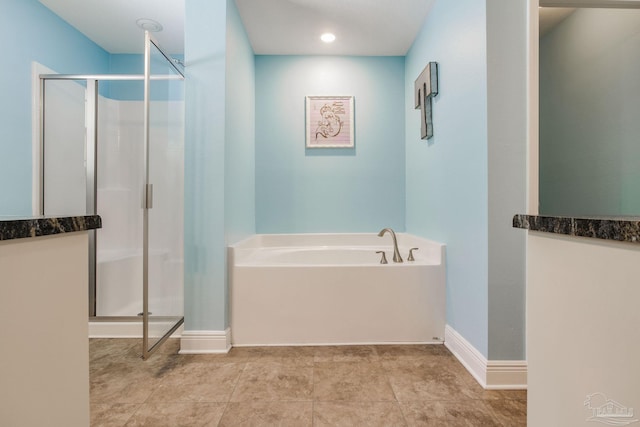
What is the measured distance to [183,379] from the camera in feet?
5.17

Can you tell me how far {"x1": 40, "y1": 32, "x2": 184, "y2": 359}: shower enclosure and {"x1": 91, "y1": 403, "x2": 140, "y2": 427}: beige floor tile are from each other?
0.25 metres

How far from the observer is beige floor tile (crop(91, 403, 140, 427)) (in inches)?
48.9

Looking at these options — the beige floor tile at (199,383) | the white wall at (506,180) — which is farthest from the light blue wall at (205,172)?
the white wall at (506,180)

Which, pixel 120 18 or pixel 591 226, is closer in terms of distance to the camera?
pixel 591 226

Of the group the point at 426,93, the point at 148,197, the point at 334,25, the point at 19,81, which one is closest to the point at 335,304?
the point at 148,197

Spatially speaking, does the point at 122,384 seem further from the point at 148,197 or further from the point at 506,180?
the point at 506,180

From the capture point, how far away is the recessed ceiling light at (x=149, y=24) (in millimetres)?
2463

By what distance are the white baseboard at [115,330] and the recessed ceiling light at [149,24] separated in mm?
2459

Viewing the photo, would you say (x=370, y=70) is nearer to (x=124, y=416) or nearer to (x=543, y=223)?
(x=543, y=223)

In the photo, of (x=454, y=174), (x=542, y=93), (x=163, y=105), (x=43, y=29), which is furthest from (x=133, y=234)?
(x=542, y=93)

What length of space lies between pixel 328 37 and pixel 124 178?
2.17 m

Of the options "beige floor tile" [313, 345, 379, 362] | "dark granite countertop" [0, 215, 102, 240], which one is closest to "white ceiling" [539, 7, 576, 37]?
"beige floor tile" [313, 345, 379, 362]

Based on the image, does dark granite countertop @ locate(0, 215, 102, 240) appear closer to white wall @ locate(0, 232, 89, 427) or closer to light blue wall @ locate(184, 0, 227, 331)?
white wall @ locate(0, 232, 89, 427)

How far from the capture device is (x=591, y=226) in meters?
0.60
